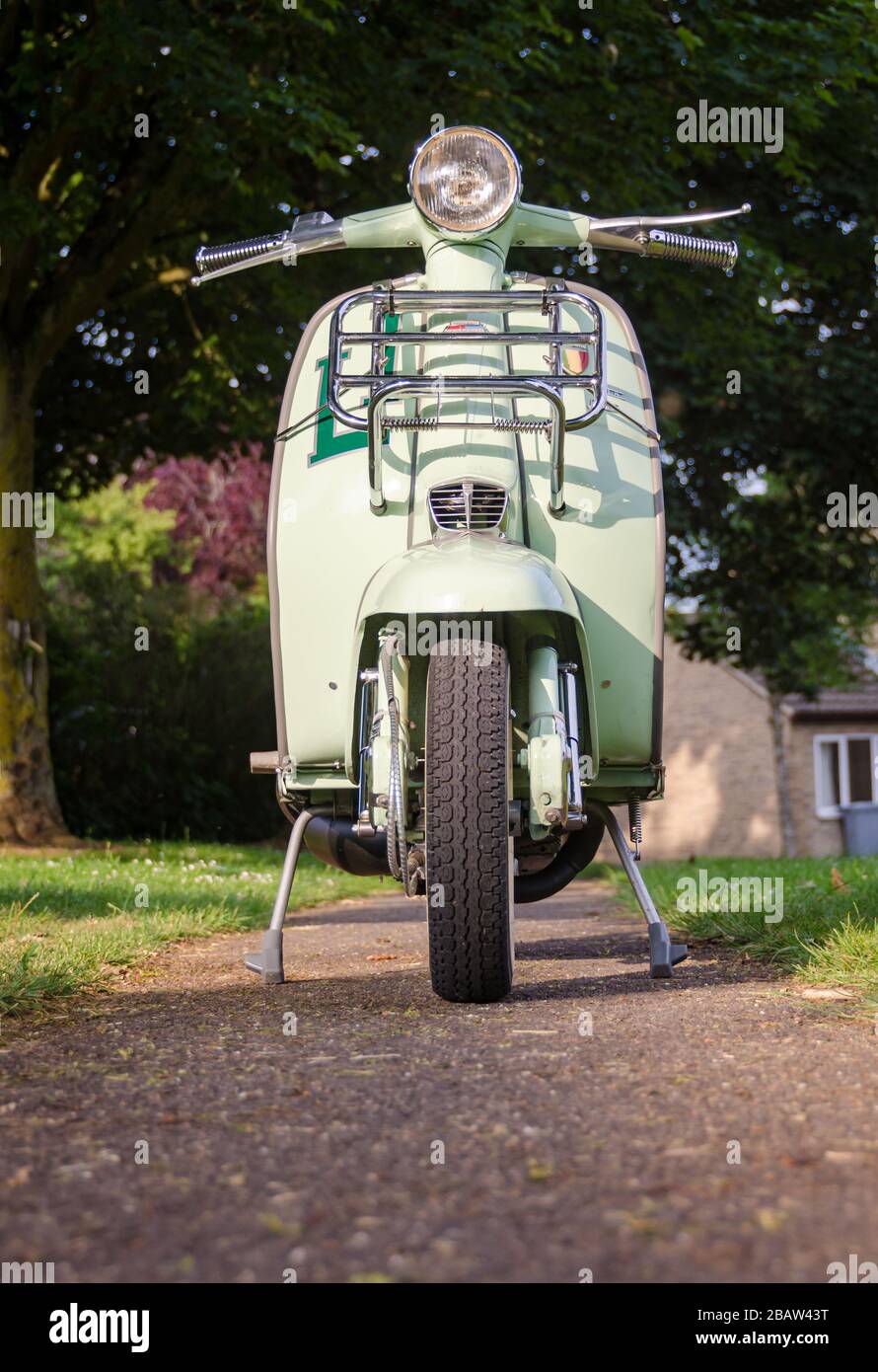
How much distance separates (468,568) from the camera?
3371 millimetres

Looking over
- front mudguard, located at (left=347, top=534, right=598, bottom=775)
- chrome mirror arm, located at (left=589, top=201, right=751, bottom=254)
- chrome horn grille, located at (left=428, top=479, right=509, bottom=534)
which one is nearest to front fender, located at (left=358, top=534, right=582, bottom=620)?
front mudguard, located at (left=347, top=534, right=598, bottom=775)

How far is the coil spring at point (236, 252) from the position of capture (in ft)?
14.6

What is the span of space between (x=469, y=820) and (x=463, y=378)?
1165 mm

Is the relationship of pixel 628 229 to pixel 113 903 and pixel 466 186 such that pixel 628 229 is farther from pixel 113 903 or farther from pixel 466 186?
pixel 113 903

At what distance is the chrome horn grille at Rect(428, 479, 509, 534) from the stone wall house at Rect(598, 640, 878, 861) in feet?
80.3

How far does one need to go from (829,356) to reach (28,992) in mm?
12550

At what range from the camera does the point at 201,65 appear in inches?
336

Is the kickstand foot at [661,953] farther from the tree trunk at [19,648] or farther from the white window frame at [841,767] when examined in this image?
the white window frame at [841,767]

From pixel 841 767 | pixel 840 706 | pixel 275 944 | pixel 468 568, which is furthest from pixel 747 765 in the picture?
pixel 468 568

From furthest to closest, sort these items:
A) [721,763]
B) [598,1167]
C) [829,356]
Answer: [721,763] < [829,356] < [598,1167]

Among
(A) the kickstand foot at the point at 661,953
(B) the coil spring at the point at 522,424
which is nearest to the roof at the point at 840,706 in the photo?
(A) the kickstand foot at the point at 661,953

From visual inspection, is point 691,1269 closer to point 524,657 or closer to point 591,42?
point 524,657

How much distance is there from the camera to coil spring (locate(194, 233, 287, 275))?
4.45 metres

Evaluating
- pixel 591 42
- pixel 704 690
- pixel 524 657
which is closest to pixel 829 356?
pixel 591 42
